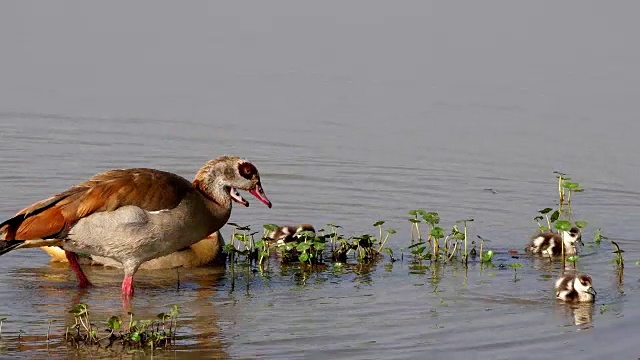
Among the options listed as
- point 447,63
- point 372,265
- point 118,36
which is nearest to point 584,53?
point 447,63

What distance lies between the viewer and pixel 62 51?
19453mm

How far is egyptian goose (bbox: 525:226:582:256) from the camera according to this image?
11.7m

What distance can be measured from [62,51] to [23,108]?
2612mm

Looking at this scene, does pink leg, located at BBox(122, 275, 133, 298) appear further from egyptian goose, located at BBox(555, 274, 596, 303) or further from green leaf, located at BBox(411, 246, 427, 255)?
egyptian goose, located at BBox(555, 274, 596, 303)

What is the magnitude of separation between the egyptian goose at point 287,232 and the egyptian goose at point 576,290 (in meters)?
2.65

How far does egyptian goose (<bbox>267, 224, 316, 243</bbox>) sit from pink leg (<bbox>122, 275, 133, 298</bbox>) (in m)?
1.67

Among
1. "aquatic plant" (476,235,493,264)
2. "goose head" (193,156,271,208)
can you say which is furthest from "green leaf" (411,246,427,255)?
"goose head" (193,156,271,208)

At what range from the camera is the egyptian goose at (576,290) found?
9.88 metres

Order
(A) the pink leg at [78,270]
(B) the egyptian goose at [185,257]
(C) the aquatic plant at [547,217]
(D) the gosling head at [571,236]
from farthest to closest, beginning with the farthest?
(C) the aquatic plant at [547,217], (D) the gosling head at [571,236], (B) the egyptian goose at [185,257], (A) the pink leg at [78,270]

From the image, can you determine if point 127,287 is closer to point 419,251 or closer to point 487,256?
point 419,251

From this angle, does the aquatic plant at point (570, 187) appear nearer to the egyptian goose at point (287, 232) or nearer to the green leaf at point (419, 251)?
the green leaf at point (419, 251)

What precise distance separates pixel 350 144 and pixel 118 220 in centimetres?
584

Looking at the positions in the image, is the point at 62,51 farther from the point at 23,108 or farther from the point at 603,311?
the point at 603,311

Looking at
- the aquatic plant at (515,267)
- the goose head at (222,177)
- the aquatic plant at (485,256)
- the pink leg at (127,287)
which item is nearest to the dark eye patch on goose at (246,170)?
the goose head at (222,177)
